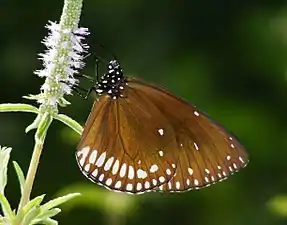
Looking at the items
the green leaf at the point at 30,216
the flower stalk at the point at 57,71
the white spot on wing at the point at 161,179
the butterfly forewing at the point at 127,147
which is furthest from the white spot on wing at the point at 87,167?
the green leaf at the point at 30,216

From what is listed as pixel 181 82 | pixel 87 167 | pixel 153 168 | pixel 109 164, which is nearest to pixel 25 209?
pixel 87 167

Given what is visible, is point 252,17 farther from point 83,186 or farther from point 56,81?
point 56,81

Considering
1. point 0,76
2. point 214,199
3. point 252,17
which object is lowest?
point 214,199

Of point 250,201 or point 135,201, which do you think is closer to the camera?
point 135,201

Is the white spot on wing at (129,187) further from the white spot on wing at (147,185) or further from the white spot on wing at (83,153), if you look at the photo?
the white spot on wing at (83,153)

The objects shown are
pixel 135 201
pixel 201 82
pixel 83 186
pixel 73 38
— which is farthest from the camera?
pixel 201 82

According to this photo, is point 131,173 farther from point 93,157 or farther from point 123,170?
point 93,157

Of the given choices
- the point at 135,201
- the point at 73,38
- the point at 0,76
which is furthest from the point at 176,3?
the point at 73,38
